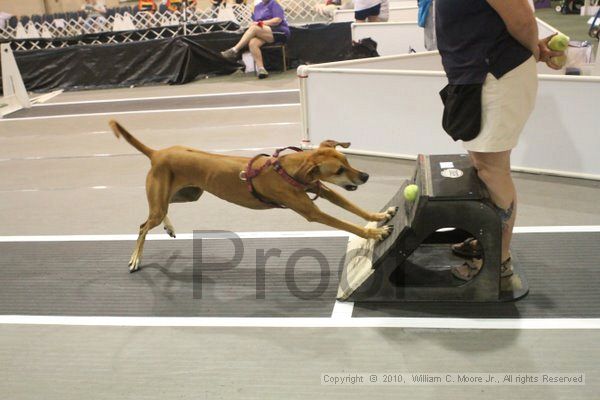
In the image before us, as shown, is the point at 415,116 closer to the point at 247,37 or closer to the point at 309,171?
the point at 309,171

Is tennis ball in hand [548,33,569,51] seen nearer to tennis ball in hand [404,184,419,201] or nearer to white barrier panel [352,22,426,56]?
tennis ball in hand [404,184,419,201]

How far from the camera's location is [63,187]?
489 cm

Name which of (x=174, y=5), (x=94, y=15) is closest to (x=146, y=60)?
(x=174, y=5)

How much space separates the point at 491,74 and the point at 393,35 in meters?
6.84

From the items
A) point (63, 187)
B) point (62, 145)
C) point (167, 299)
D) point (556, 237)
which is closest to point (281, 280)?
point (167, 299)

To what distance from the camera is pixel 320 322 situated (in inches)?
104

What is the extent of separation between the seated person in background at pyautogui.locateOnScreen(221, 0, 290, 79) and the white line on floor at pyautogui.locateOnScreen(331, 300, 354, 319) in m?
7.11

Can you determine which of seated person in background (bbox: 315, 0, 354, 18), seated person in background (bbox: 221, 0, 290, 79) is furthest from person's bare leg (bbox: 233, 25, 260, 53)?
seated person in background (bbox: 315, 0, 354, 18)

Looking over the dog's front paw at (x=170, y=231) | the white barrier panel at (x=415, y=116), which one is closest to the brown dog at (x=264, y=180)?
the dog's front paw at (x=170, y=231)

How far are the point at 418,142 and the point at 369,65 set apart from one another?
1208 mm

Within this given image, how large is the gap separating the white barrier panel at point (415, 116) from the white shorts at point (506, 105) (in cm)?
183

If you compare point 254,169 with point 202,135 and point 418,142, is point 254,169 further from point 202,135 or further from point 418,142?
point 202,135

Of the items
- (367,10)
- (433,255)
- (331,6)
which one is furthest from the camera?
(331,6)

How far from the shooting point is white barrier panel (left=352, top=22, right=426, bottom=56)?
8.68 metres
